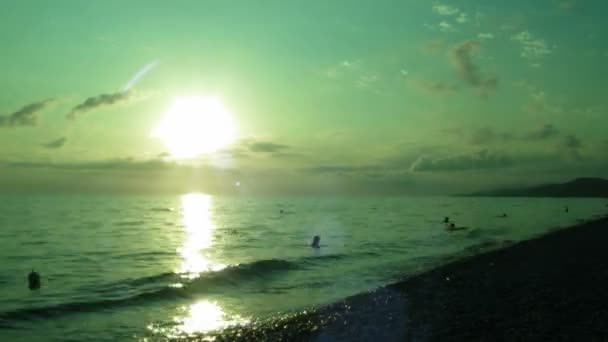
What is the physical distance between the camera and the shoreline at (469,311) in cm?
1111

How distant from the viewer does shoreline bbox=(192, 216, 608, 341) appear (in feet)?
36.4

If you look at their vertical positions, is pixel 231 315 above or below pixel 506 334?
below

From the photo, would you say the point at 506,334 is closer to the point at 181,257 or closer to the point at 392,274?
the point at 392,274

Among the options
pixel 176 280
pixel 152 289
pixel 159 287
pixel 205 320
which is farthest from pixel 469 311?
pixel 176 280

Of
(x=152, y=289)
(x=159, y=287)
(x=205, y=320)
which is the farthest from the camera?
(x=159, y=287)

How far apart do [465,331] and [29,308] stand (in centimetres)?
1625

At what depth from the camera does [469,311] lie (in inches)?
535

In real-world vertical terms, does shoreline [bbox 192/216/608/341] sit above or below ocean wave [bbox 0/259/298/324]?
above

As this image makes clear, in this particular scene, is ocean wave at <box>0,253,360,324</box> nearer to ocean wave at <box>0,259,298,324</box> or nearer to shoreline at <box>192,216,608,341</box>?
ocean wave at <box>0,259,298,324</box>

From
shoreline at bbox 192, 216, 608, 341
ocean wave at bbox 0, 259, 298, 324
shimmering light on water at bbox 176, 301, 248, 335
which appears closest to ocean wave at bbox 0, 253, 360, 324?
ocean wave at bbox 0, 259, 298, 324

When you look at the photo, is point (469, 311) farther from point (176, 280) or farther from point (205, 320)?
point (176, 280)

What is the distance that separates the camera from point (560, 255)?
26141 millimetres

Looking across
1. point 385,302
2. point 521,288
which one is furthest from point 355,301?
point 521,288

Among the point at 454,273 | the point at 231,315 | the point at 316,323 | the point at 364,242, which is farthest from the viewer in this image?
the point at 364,242
